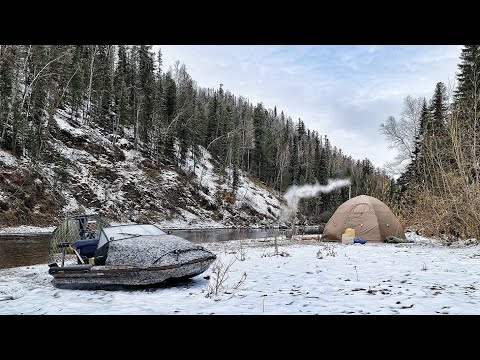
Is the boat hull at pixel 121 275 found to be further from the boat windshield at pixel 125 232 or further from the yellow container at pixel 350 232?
the yellow container at pixel 350 232

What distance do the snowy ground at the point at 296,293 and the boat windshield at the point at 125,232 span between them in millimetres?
1215

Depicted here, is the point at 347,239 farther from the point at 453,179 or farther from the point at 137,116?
the point at 137,116

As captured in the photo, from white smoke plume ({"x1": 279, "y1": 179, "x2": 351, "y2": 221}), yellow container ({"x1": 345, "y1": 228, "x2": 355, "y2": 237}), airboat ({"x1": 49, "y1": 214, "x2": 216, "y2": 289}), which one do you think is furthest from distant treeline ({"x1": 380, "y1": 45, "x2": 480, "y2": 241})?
white smoke plume ({"x1": 279, "y1": 179, "x2": 351, "y2": 221})

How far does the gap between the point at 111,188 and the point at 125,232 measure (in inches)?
1268

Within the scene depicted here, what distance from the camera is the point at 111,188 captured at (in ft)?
125

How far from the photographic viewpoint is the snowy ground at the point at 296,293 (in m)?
4.78

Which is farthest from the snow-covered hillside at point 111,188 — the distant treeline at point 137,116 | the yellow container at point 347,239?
the yellow container at point 347,239

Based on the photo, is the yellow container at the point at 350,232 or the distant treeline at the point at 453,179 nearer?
the distant treeline at the point at 453,179

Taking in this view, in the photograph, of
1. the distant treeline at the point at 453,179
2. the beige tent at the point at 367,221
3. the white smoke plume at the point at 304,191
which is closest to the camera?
the distant treeline at the point at 453,179

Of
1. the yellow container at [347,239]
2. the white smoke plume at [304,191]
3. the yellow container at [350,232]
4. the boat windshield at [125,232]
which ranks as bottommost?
the yellow container at [347,239]

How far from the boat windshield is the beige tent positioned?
11.8 metres

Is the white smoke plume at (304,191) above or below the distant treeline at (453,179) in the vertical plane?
above

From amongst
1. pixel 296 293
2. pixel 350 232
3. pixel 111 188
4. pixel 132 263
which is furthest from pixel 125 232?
pixel 111 188
